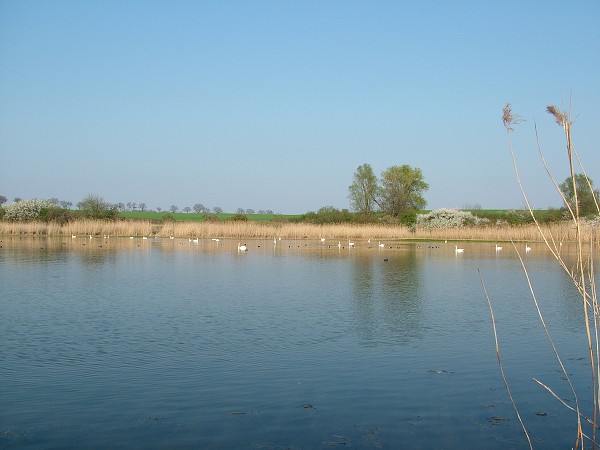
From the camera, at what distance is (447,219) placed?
1966 inches

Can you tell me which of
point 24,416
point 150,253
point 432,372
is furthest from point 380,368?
point 150,253

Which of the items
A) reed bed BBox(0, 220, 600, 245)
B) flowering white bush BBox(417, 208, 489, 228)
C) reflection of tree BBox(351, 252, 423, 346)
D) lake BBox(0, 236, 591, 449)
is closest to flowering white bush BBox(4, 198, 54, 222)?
reed bed BBox(0, 220, 600, 245)

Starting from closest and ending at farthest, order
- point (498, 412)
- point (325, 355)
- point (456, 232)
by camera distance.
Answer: point (498, 412) < point (325, 355) < point (456, 232)

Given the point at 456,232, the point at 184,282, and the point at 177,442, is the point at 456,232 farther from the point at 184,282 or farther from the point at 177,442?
the point at 177,442

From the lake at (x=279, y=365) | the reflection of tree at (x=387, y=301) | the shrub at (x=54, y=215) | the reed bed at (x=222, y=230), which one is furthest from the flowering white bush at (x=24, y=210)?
the lake at (x=279, y=365)

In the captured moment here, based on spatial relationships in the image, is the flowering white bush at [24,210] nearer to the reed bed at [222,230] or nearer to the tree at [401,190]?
the reed bed at [222,230]

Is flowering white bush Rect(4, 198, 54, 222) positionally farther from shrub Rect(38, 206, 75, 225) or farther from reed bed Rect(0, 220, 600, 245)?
reed bed Rect(0, 220, 600, 245)

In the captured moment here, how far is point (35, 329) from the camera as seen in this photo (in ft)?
30.0

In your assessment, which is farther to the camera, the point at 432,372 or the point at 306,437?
the point at 432,372

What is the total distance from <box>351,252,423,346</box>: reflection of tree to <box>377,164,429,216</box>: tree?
40.4 meters

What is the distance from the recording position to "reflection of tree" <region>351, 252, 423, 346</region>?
31.8 ft

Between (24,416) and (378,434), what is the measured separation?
308 centimetres

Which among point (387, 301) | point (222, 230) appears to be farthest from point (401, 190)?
point (387, 301)

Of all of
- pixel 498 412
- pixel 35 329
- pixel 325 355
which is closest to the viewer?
pixel 498 412
